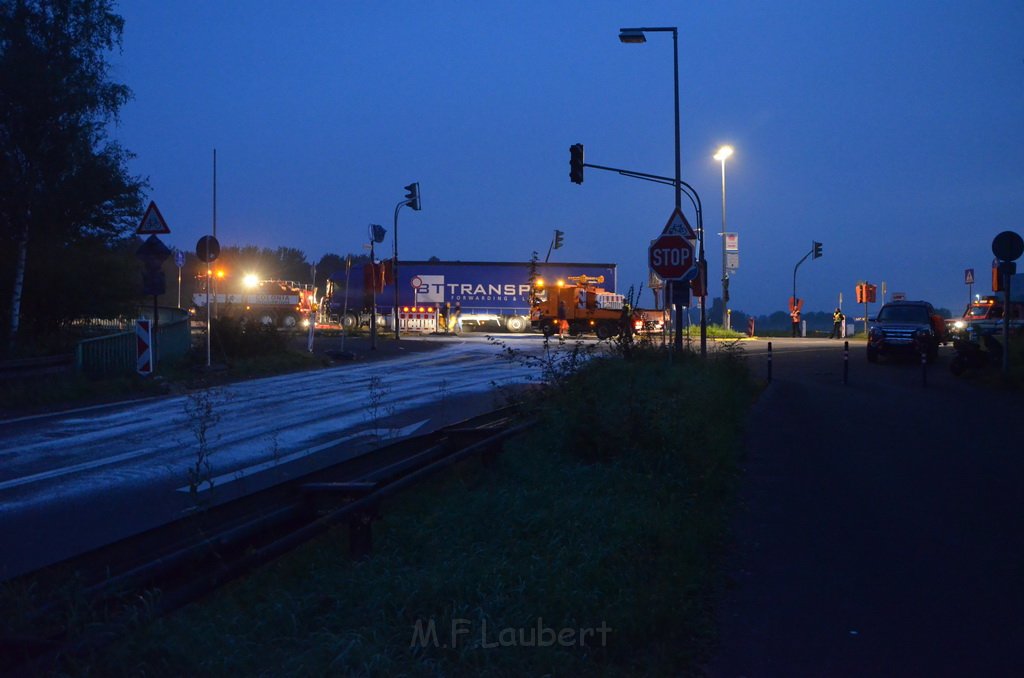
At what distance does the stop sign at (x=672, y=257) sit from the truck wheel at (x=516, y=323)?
36.8m

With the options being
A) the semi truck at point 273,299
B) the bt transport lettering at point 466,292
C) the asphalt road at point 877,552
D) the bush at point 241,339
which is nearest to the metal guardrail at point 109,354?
the bush at point 241,339

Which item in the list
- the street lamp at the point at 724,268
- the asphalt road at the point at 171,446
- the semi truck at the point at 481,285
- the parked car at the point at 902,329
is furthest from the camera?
the semi truck at the point at 481,285

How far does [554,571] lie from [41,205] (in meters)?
22.6

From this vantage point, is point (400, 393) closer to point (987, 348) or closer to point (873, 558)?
point (873, 558)

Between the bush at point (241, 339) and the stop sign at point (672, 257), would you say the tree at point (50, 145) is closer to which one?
the bush at point (241, 339)

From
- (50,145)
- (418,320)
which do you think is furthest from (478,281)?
(50,145)

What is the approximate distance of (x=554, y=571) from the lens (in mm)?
5086

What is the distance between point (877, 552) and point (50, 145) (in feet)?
76.5

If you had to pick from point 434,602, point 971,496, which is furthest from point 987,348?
point 434,602

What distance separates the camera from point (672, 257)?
1645cm

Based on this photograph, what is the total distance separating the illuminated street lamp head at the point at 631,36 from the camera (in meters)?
21.2

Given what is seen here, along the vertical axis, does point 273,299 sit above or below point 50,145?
below

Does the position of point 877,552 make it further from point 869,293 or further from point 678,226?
point 869,293

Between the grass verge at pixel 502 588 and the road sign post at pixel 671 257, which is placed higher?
the road sign post at pixel 671 257
